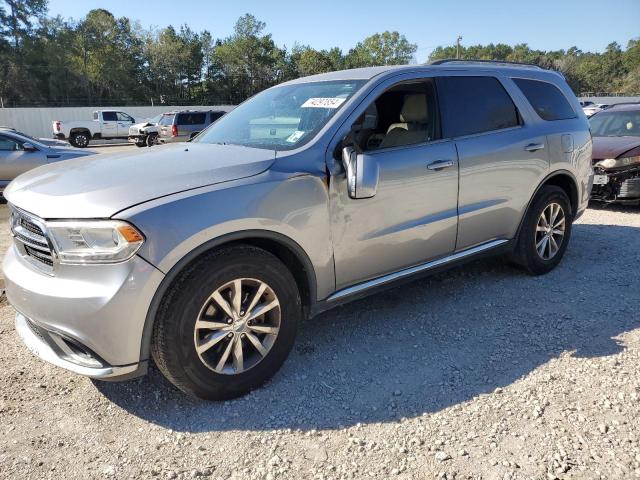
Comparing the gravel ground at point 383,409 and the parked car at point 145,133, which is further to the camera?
the parked car at point 145,133

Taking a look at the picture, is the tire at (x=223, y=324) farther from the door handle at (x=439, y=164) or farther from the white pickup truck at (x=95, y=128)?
the white pickup truck at (x=95, y=128)

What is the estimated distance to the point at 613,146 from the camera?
25.5 ft

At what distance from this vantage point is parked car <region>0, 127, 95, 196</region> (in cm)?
970

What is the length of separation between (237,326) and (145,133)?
81.0ft

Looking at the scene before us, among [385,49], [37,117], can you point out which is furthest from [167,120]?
[385,49]

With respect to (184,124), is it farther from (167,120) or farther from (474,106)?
(474,106)

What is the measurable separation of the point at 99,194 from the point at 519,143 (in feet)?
11.0

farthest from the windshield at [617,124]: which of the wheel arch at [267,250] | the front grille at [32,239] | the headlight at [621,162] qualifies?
the front grille at [32,239]

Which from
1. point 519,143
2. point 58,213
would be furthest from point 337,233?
point 519,143

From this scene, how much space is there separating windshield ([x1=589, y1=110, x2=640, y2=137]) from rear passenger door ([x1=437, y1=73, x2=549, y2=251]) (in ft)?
16.7

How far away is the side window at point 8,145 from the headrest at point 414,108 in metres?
9.05

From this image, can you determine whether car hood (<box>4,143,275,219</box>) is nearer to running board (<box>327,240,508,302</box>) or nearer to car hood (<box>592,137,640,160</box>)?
running board (<box>327,240,508,302</box>)

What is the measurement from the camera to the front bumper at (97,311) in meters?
2.38

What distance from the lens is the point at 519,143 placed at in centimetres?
426
